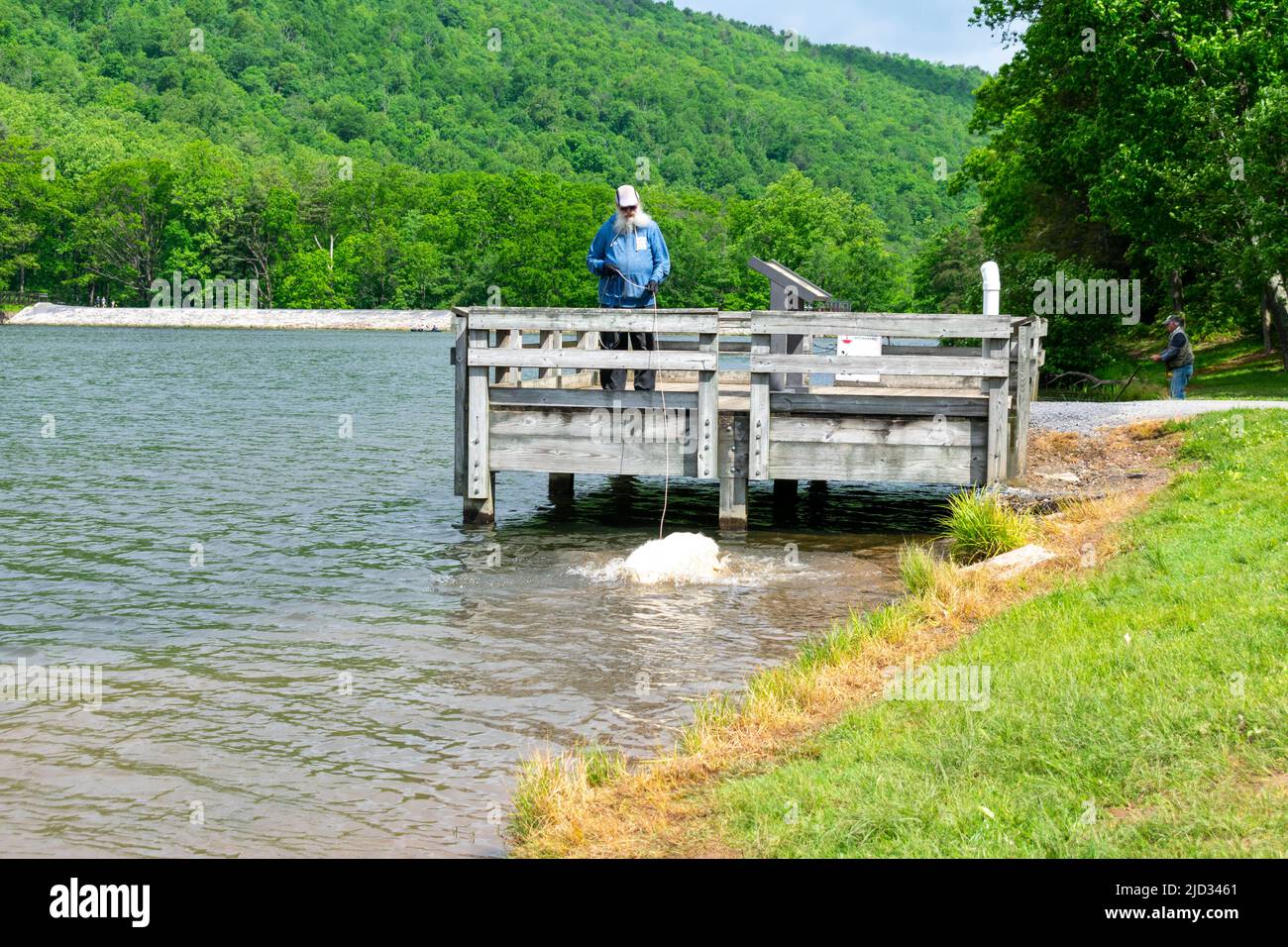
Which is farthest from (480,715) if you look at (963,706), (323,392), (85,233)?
(85,233)

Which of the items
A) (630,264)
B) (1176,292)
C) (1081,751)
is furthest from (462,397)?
(1176,292)

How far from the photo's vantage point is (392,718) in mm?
9477

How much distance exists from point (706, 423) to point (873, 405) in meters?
1.99

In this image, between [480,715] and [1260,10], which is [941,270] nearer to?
[1260,10]

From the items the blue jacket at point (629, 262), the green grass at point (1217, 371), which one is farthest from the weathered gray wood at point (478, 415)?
the green grass at point (1217, 371)

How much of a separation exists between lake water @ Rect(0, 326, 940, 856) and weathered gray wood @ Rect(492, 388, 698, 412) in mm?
1766

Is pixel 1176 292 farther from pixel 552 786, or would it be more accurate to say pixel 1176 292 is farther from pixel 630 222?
pixel 552 786

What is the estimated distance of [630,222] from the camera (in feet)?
53.1

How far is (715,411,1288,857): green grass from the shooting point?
578 cm

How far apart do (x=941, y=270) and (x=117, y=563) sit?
85.5 metres

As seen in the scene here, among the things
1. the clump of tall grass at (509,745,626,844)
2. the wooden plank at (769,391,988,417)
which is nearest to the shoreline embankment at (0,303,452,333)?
the wooden plank at (769,391,988,417)

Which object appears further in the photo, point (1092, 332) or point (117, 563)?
point (1092, 332)

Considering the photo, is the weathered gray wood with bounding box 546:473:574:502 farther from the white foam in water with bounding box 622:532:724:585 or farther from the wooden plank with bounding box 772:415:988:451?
the white foam in water with bounding box 622:532:724:585

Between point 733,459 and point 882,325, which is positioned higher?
point 882,325
